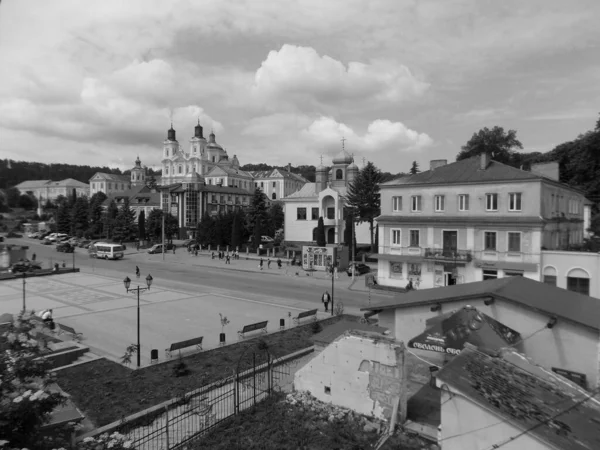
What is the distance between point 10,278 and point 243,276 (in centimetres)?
2149

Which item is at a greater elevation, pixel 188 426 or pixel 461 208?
pixel 461 208

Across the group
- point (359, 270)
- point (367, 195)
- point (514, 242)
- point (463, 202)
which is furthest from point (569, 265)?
point (367, 195)

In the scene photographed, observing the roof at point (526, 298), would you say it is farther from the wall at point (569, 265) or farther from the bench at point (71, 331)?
the bench at point (71, 331)

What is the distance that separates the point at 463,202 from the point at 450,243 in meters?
3.11

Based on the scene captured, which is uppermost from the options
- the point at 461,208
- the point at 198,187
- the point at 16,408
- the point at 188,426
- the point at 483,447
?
the point at 198,187

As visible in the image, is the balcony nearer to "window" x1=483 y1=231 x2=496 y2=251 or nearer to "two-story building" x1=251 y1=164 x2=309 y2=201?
"window" x1=483 y1=231 x2=496 y2=251

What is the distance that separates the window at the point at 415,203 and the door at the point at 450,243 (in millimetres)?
2846

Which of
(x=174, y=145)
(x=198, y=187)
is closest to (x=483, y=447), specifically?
(x=198, y=187)

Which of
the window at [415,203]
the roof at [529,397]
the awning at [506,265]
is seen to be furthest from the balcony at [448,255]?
the roof at [529,397]

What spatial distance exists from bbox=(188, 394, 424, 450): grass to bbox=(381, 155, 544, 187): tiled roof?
22851mm

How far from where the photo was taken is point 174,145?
393 ft

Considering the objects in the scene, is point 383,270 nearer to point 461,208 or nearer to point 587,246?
point 461,208

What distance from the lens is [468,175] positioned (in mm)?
29297

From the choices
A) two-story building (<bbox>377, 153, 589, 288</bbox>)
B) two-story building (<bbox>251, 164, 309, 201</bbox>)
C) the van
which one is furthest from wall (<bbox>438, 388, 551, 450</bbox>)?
two-story building (<bbox>251, 164, 309, 201</bbox>)
